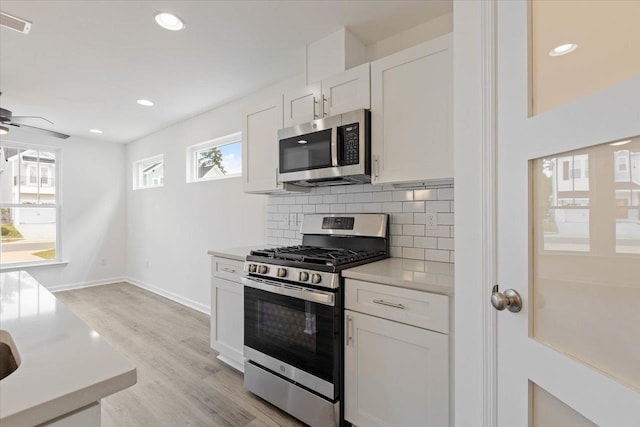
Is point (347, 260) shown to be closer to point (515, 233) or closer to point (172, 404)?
point (515, 233)

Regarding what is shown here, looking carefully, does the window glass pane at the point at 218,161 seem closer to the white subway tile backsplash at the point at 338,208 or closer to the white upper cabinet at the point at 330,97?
the white upper cabinet at the point at 330,97

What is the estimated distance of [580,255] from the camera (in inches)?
29.2

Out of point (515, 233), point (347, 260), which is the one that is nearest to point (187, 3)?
point (347, 260)

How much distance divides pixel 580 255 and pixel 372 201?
63.5 inches

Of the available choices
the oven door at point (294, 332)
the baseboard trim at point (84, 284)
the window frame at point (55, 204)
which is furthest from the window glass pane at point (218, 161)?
the baseboard trim at point (84, 284)

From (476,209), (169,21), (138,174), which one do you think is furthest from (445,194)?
(138,174)

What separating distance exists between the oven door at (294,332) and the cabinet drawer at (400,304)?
0.12m

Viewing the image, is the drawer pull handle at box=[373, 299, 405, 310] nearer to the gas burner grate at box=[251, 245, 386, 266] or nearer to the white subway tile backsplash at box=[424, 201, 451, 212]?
the gas burner grate at box=[251, 245, 386, 266]

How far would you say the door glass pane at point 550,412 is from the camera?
0.76 metres

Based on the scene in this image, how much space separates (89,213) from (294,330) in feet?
17.4

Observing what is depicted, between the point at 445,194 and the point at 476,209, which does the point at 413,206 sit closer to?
the point at 445,194

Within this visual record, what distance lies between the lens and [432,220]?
6.65 feet

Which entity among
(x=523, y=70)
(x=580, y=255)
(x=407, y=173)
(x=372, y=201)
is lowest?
(x=580, y=255)

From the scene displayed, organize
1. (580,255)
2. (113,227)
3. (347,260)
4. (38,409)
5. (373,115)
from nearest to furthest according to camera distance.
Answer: (38,409), (580,255), (347,260), (373,115), (113,227)
